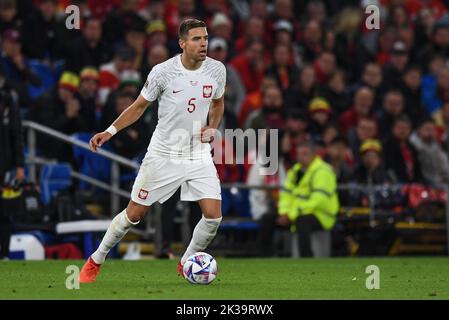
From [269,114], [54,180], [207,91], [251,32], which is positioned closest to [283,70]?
[251,32]

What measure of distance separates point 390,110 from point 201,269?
33.4 ft

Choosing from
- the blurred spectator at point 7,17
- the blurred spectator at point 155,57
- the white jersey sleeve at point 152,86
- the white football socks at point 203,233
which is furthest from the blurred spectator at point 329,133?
the white jersey sleeve at point 152,86

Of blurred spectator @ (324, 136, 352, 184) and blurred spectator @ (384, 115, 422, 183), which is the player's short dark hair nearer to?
blurred spectator @ (324, 136, 352, 184)

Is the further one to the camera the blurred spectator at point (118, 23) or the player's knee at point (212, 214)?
the blurred spectator at point (118, 23)

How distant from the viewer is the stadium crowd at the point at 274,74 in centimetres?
1852

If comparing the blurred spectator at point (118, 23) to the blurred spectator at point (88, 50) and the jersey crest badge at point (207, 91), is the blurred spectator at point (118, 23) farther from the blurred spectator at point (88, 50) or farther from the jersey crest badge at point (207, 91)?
the jersey crest badge at point (207, 91)

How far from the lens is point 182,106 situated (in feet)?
38.1

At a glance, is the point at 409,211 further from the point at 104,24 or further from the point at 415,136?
the point at 104,24

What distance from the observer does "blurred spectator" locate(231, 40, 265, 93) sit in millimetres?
20688

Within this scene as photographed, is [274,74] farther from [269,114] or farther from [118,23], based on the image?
[118,23]

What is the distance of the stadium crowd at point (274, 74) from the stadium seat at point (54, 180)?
884 millimetres

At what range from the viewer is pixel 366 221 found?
59.3 feet

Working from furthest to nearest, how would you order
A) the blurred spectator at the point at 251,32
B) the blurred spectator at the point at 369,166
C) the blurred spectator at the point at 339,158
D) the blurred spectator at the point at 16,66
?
the blurred spectator at the point at 251,32 < the blurred spectator at the point at 339,158 < the blurred spectator at the point at 369,166 < the blurred spectator at the point at 16,66
